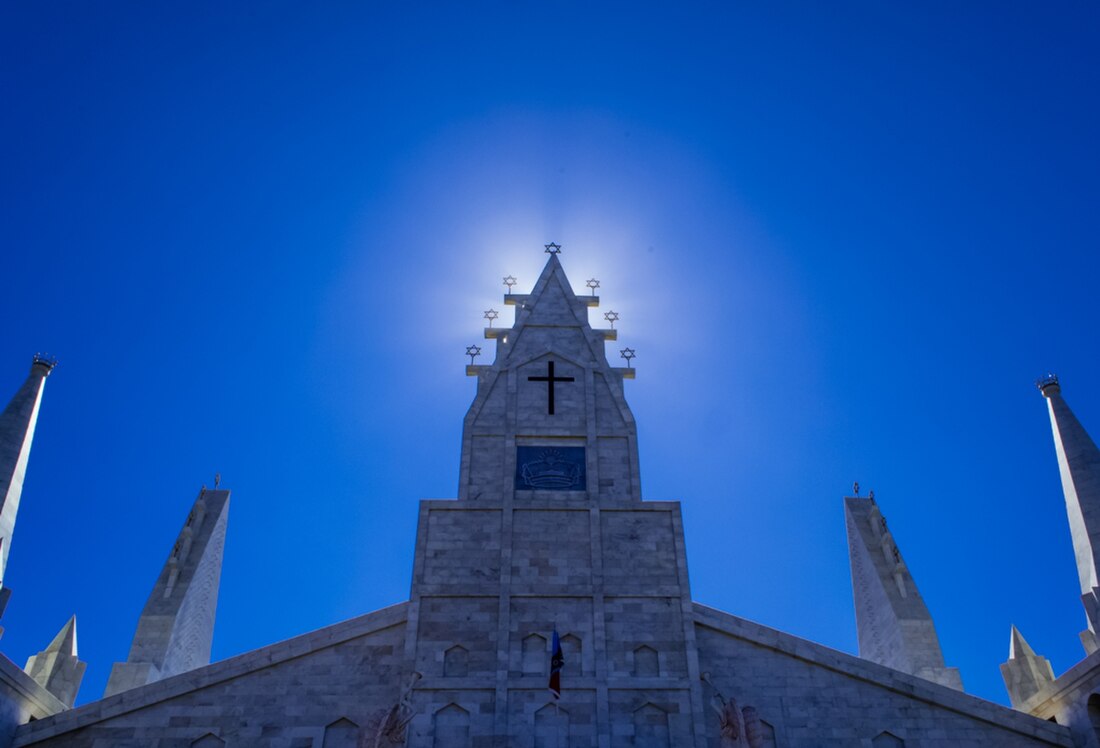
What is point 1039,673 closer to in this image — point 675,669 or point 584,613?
point 675,669

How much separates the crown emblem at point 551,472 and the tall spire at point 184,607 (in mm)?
11895

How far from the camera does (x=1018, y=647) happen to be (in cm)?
2673

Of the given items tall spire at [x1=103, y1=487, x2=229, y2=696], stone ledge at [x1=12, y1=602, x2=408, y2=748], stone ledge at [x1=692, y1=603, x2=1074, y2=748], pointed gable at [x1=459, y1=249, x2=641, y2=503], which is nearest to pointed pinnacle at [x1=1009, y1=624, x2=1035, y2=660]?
stone ledge at [x1=692, y1=603, x2=1074, y2=748]

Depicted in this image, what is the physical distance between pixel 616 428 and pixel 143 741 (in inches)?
547

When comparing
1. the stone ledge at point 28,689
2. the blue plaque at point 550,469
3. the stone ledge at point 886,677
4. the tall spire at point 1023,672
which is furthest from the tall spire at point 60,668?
the tall spire at point 1023,672

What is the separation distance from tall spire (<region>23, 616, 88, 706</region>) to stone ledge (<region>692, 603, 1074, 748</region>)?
16742 millimetres

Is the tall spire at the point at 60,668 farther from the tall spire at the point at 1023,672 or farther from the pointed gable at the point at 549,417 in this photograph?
the tall spire at the point at 1023,672

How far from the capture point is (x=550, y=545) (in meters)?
24.3

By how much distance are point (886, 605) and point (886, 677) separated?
837 centimetres

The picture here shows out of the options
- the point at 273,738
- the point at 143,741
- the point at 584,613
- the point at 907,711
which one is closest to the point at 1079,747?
the point at 907,711

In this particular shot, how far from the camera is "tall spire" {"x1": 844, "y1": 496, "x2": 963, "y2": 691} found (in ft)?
91.9

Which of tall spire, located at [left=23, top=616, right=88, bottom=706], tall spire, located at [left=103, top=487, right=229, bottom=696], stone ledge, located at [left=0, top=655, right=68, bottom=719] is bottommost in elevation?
stone ledge, located at [left=0, top=655, right=68, bottom=719]

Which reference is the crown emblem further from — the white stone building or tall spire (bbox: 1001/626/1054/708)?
tall spire (bbox: 1001/626/1054/708)

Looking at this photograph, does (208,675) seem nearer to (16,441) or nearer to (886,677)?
(16,441)
